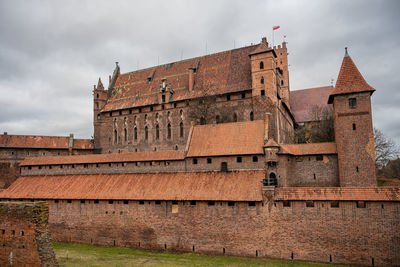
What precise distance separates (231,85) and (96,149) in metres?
22.3

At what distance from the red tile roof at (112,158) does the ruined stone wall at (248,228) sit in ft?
15.7

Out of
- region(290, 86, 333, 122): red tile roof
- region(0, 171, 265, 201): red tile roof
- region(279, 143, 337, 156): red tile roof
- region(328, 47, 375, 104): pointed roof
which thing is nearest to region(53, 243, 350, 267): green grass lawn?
region(0, 171, 265, 201): red tile roof

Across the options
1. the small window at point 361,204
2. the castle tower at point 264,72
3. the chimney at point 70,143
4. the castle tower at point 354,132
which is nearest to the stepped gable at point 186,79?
the castle tower at point 264,72

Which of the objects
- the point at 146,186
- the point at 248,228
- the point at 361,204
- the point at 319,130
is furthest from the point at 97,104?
the point at 361,204

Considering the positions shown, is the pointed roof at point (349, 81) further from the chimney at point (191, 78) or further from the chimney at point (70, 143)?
the chimney at point (70, 143)

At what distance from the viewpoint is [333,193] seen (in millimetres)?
20641

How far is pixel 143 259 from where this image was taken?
21375 mm

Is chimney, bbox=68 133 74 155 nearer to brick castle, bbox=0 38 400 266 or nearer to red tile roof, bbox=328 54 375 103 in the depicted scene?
brick castle, bbox=0 38 400 266

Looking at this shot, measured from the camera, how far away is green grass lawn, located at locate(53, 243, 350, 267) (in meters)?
20.0

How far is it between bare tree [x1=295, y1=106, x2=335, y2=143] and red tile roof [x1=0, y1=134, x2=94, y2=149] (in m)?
29.8

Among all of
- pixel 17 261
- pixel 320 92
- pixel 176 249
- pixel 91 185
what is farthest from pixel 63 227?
pixel 320 92

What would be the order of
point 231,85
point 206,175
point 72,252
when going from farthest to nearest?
point 231,85, point 206,175, point 72,252

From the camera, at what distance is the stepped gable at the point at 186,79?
3634 centimetres

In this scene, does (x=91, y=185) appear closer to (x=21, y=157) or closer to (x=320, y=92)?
(x=21, y=157)
